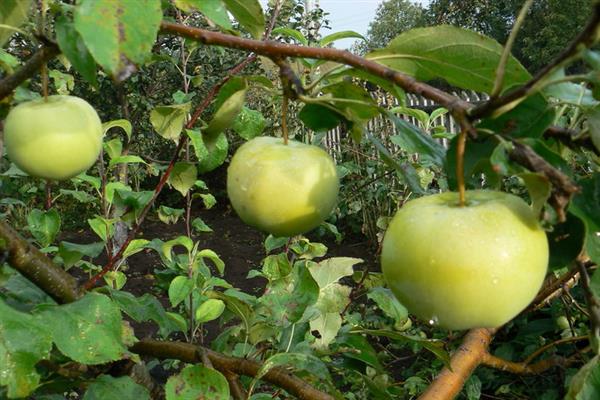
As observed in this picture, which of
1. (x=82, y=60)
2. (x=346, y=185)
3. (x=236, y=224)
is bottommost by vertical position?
(x=236, y=224)

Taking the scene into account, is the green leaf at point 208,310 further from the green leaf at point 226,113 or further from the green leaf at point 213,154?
the green leaf at point 226,113

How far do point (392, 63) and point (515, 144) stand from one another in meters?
0.24

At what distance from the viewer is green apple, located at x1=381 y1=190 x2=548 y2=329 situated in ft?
1.81

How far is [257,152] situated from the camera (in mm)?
737

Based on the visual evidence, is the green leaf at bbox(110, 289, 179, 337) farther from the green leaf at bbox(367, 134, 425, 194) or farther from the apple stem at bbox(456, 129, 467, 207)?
the apple stem at bbox(456, 129, 467, 207)

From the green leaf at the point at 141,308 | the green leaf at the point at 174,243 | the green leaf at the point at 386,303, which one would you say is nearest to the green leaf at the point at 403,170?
the green leaf at the point at 141,308

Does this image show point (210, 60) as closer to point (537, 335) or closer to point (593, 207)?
point (537, 335)

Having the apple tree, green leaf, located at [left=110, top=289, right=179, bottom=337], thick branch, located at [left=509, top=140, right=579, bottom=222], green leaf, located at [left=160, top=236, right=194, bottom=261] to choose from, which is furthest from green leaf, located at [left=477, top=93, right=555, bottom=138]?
green leaf, located at [left=160, top=236, right=194, bottom=261]

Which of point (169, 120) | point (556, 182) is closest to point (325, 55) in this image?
point (556, 182)

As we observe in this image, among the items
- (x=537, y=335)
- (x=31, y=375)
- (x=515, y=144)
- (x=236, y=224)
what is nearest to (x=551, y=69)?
(x=515, y=144)

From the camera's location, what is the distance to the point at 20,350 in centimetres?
73

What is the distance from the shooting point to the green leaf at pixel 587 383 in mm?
676

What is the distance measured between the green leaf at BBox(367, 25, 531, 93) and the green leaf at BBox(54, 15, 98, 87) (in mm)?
314

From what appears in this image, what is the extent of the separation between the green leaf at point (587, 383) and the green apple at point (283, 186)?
0.33 meters
